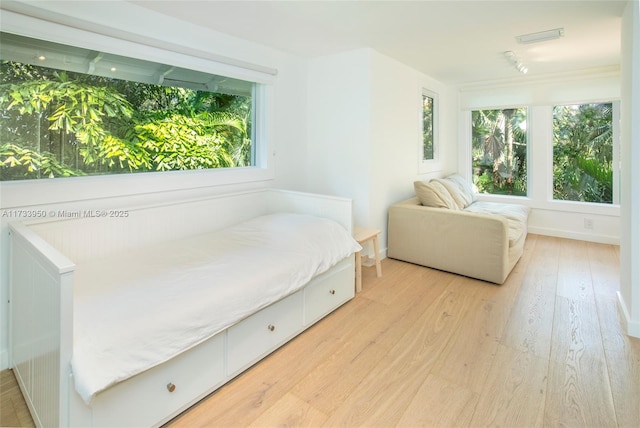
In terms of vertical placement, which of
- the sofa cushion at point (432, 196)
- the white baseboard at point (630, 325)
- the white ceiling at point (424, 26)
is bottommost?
the white baseboard at point (630, 325)

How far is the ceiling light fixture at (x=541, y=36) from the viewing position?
9.69 ft

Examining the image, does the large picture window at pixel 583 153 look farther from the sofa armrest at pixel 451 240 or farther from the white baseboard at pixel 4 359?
the white baseboard at pixel 4 359

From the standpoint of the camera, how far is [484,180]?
17.8ft

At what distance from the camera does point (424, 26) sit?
282cm

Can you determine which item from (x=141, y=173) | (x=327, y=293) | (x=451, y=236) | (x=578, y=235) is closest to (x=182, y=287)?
(x=327, y=293)

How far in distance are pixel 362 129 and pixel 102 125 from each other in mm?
2216

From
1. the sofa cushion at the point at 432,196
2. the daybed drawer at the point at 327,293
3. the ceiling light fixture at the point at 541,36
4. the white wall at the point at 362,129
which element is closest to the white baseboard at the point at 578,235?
the sofa cushion at the point at 432,196

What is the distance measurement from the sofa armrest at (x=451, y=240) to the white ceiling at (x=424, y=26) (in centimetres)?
157

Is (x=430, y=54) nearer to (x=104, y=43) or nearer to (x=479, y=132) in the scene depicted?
(x=479, y=132)

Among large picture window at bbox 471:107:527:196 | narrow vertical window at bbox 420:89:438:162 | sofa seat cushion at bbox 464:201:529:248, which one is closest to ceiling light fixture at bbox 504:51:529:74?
large picture window at bbox 471:107:527:196

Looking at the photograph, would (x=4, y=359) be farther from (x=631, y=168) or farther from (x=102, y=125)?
(x=631, y=168)

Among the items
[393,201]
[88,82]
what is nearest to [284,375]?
[88,82]

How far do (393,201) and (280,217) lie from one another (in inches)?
64.1

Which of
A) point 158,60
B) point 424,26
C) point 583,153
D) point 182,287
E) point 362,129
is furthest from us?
point 583,153
